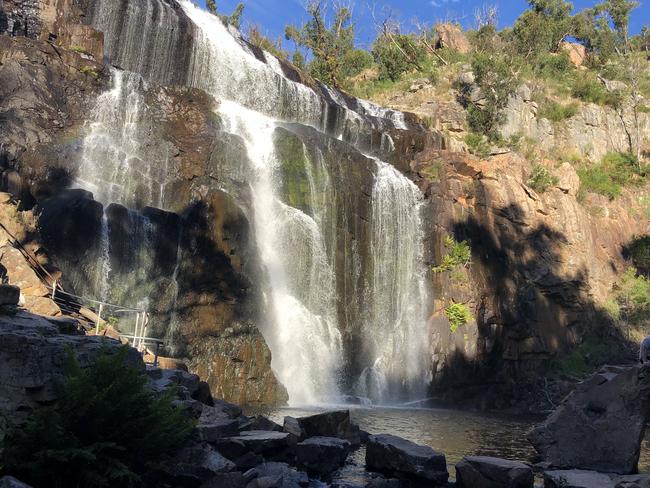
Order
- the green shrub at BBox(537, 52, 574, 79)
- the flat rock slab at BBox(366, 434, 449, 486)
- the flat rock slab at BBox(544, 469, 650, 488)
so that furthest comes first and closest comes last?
1. the green shrub at BBox(537, 52, 574, 79)
2. the flat rock slab at BBox(366, 434, 449, 486)
3. the flat rock slab at BBox(544, 469, 650, 488)

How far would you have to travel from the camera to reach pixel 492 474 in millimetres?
8891

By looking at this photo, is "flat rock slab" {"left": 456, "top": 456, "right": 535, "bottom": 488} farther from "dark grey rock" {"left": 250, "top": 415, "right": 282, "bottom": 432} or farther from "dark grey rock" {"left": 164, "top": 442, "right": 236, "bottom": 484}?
"dark grey rock" {"left": 164, "top": 442, "right": 236, "bottom": 484}

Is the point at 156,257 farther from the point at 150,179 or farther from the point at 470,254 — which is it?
the point at 470,254

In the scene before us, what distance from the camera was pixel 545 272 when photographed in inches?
1060

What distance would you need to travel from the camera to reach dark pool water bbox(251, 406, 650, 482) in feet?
40.2

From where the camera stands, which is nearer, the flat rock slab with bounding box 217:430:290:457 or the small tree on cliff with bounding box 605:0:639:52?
the flat rock slab with bounding box 217:430:290:457

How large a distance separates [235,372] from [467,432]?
718 centimetres

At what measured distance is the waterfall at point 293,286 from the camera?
811 inches

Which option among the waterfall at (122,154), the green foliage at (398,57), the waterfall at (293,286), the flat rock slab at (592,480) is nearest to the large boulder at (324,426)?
the flat rock slab at (592,480)

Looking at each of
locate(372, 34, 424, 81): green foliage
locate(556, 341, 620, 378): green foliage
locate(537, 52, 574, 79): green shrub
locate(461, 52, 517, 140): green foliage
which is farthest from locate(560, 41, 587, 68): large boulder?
locate(556, 341, 620, 378): green foliage

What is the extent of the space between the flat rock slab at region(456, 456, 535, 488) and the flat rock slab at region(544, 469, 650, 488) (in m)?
0.34

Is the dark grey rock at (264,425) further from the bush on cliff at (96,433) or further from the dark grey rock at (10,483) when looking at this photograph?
the dark grey rock at (10,483)

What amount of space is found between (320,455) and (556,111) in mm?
34354

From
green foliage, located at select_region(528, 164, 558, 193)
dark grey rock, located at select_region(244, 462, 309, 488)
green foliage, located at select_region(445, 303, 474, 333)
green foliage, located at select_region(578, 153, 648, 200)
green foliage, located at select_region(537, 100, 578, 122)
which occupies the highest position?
green foliage, located at select_region(537, 100, 578, 122)
